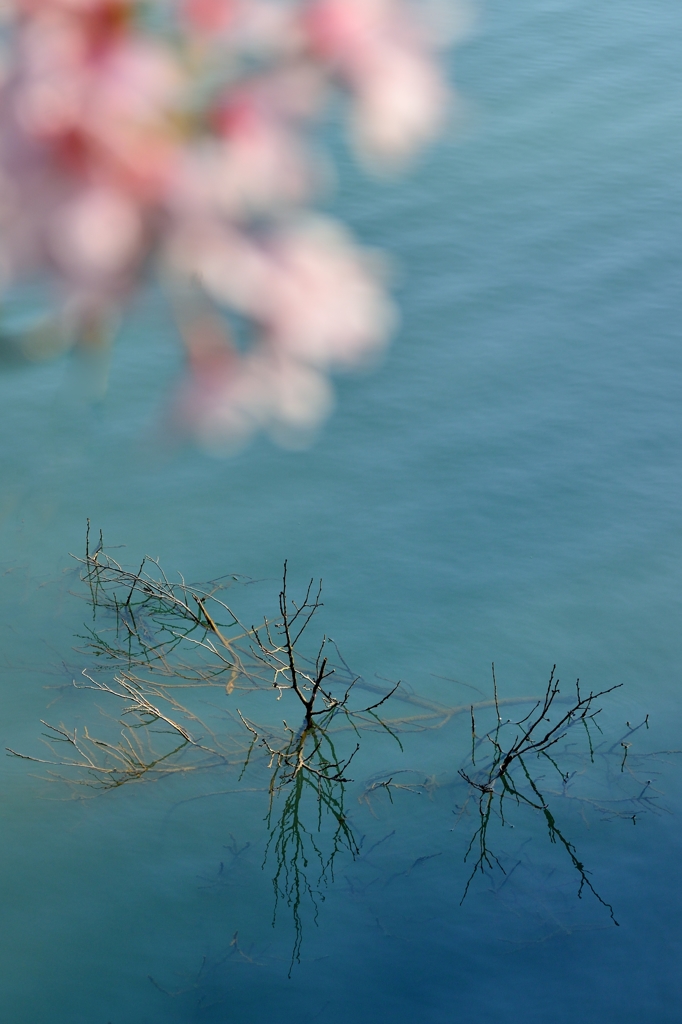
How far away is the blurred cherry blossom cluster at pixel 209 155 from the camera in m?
0.64

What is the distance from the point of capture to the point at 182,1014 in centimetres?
330

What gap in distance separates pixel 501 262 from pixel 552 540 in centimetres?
269

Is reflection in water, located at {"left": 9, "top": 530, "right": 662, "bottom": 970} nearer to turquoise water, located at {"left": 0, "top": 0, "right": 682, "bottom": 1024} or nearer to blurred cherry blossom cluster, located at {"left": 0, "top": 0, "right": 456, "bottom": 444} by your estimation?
turquoise water, located at {"left": 0, "top": 0, "right": 682, "bottom": 1024}

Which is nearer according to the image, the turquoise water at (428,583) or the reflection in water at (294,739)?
the turquoise water at (428,583)

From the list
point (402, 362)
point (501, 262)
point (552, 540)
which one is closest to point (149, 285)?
point (552, 540)

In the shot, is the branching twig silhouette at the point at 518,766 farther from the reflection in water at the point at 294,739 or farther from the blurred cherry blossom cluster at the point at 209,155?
the blurred cherry blossom cluster at the point at 209,155

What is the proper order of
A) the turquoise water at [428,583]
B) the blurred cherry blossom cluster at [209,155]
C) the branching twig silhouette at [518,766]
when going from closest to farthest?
the blurred cherry blossom cluster at [209,155] → the turquoise water at [428,583] → the branching twig silhouette at [518,766]

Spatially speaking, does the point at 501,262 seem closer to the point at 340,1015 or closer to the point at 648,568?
the point at 648,568

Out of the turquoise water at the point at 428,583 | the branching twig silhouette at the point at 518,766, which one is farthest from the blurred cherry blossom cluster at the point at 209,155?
the branching twig silhouette at the point at 518,766

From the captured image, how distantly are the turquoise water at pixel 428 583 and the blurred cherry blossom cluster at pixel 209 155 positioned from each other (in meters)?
0.06

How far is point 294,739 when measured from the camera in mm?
4145

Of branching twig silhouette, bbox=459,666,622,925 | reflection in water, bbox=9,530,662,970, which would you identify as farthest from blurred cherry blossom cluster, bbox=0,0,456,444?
branching twig silhouette, bbox=459,666,622,925

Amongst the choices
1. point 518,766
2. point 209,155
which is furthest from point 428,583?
point 209,155

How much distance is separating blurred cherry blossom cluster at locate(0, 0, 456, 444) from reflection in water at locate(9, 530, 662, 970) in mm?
3065
